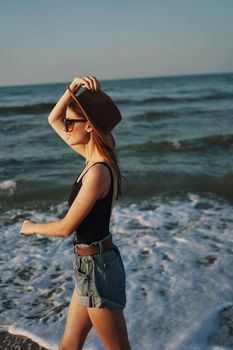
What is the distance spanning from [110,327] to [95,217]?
68 cm

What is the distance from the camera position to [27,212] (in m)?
8.61

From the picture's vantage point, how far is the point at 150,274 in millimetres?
5773

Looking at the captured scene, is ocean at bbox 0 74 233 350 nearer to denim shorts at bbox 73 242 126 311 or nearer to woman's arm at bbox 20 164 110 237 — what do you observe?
denim shorts at bbox 73 242 126 311

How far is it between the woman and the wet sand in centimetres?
153

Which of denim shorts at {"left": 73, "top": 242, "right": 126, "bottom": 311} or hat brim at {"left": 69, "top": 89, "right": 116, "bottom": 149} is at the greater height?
hat brim at {"left": 69, "top": 89, "right": 116, "bottom": 149}

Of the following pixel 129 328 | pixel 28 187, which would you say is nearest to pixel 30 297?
pixel 129 328

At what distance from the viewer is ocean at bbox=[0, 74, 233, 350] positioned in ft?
15.1

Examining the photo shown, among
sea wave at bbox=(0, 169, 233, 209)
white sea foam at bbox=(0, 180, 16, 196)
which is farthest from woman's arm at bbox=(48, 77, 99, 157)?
white sea foam at bbox=(0, 180, 16, 196)

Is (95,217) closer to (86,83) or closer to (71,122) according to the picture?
(71,122)

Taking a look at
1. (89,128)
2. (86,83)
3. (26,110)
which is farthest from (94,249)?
(26,110)

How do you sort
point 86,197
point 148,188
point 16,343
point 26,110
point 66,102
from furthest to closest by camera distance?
point 26,110 < point 148,188 < point 16,343 < point 66,102 < point 86,197

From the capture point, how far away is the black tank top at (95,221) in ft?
8.96

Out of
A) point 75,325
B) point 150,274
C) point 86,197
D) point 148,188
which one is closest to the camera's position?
point 86,197

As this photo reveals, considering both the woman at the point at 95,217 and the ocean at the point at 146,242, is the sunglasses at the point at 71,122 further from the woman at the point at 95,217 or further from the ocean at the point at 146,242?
the ocean at the point at 146,242
